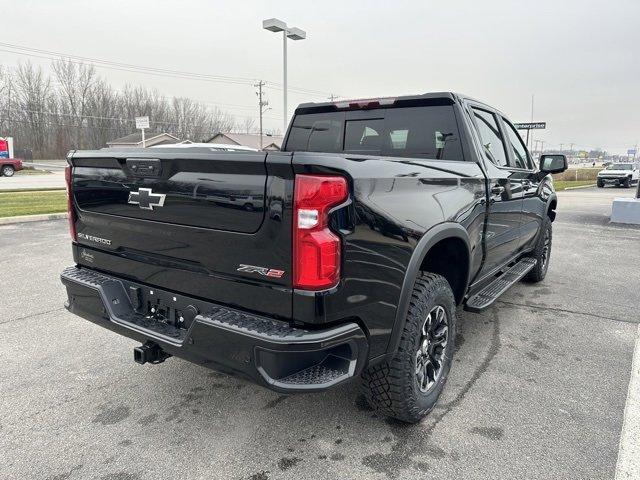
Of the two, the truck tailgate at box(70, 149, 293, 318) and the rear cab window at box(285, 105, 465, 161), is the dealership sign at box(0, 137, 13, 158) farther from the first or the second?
the truck tailgate at box(70, 149, 293, 318)

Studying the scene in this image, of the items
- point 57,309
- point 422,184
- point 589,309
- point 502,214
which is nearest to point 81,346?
point 57,309

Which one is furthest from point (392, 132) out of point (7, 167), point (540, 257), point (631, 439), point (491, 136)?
point (7, 167)

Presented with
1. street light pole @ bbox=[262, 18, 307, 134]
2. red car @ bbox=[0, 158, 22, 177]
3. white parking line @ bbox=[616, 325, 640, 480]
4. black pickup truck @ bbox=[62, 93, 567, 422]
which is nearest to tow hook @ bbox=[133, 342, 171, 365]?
black pickup truck @ bbox=[62, 93, 567, 422]

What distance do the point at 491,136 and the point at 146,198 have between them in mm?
2897

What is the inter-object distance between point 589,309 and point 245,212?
4.25m

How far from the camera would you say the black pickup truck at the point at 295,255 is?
191cm

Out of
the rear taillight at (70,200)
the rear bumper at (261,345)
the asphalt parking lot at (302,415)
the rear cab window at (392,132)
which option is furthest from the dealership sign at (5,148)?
the rear bumper at (261,345)

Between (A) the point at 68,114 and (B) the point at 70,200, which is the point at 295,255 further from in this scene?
(A) the point at 68,114

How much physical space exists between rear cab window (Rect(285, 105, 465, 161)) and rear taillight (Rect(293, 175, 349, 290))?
1691 millimetres

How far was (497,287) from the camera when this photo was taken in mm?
3943

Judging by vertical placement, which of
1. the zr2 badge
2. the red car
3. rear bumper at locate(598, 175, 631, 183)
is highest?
the red car

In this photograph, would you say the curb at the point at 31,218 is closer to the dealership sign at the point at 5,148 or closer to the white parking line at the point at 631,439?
the white parking line at the point at 631,439

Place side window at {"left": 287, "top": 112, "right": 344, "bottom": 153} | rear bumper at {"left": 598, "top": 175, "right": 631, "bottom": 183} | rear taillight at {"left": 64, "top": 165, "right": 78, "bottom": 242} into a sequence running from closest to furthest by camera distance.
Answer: rear taillight at {"left": 64, "top": 165, "right": 78, "bottom": 242} → side window at {"left": 287, "top": 112, "right": 344, "bottom": 153} → rear bumper at {"left": 598, "top": 175, "right": 631, "bottom": 183}

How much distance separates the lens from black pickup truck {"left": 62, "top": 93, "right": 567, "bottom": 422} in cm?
191
